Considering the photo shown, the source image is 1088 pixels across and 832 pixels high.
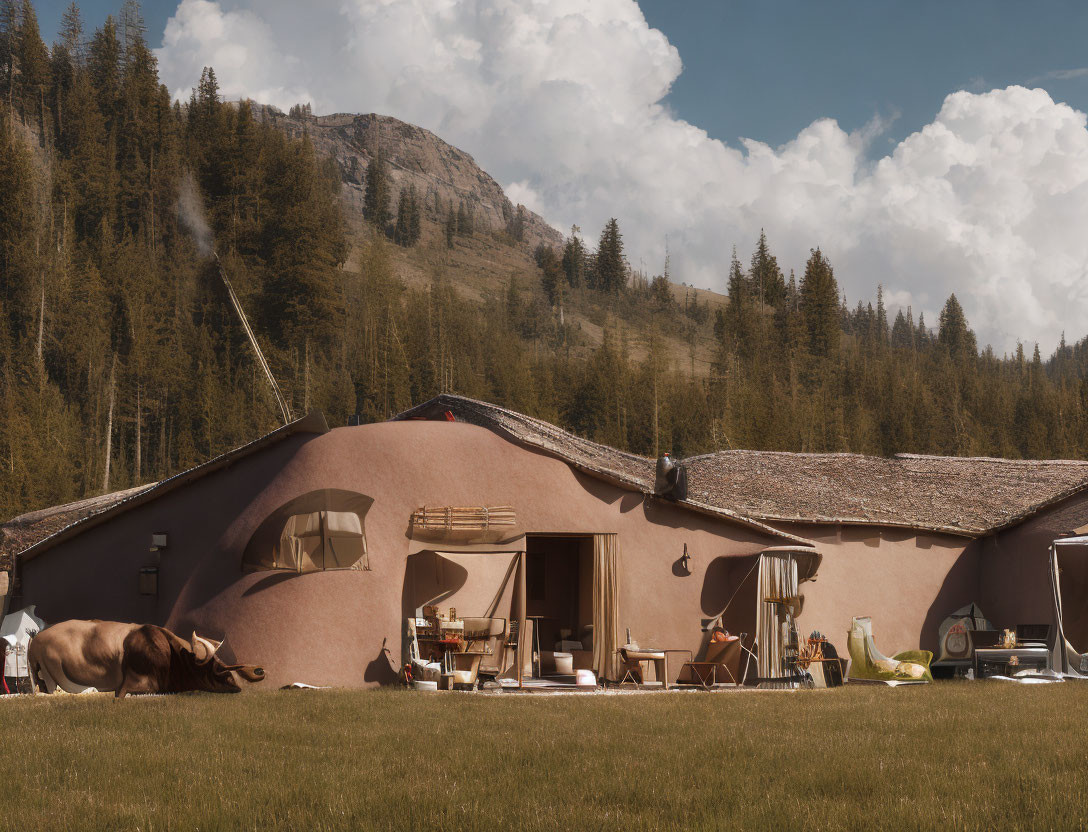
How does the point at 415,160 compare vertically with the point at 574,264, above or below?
above

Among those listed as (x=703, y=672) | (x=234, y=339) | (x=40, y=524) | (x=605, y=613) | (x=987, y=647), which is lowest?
(x=703, y=672)

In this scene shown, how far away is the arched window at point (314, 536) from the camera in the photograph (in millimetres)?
14711

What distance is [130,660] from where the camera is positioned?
40.0ft

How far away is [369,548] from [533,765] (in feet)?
24.5

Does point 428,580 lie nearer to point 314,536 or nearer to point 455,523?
point 455,523

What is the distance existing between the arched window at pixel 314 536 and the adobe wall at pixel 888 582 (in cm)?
767

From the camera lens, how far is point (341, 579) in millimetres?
14656

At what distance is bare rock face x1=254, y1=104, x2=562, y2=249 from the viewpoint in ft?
470

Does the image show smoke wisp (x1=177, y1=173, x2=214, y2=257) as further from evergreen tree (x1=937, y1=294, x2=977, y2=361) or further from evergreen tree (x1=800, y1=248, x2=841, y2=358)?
evergreen tree (x1=937, y1=294, x2=977, y2=361)

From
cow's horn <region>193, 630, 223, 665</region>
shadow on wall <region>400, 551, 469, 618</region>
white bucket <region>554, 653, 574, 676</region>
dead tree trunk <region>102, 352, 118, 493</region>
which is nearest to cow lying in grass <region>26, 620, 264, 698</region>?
cow's horn <region>193, 630, 223, 665</region>

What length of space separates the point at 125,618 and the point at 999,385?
200ft

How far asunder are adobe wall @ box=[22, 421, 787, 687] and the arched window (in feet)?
0.41

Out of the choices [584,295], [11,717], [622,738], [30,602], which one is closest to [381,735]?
[622,738]

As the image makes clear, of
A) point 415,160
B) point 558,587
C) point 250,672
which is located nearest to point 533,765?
point 250,672
